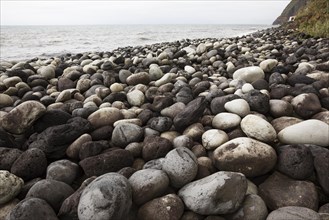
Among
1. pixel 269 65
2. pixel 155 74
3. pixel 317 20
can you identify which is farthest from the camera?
pixel 317 20

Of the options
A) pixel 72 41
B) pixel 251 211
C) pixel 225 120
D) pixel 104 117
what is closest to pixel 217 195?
pixel 251 211

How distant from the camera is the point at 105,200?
1.73 m

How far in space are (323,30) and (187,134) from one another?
8396 millimetres

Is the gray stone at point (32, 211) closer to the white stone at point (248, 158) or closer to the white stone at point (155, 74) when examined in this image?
the white stone at point (248, 158)

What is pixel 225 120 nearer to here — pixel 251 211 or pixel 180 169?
pixel 180 169

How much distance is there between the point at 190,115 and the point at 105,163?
3.53 ft

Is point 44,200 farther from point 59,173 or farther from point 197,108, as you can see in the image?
point 197,108

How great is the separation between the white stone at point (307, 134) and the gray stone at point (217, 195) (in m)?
0.76

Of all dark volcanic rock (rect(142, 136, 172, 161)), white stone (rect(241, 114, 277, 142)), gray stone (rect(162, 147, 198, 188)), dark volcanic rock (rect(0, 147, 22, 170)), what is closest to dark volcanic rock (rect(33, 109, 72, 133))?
dark volcanic rock (rect(0, 147, 22, 170))

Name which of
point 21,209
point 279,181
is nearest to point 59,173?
point 21,209

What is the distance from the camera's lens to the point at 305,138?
7.79ft

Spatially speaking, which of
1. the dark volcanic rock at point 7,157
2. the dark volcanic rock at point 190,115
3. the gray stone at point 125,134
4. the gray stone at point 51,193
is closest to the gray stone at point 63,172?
the gray stone at point 51,193

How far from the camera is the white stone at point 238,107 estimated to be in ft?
9.55

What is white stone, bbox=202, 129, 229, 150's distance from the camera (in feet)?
8.42
